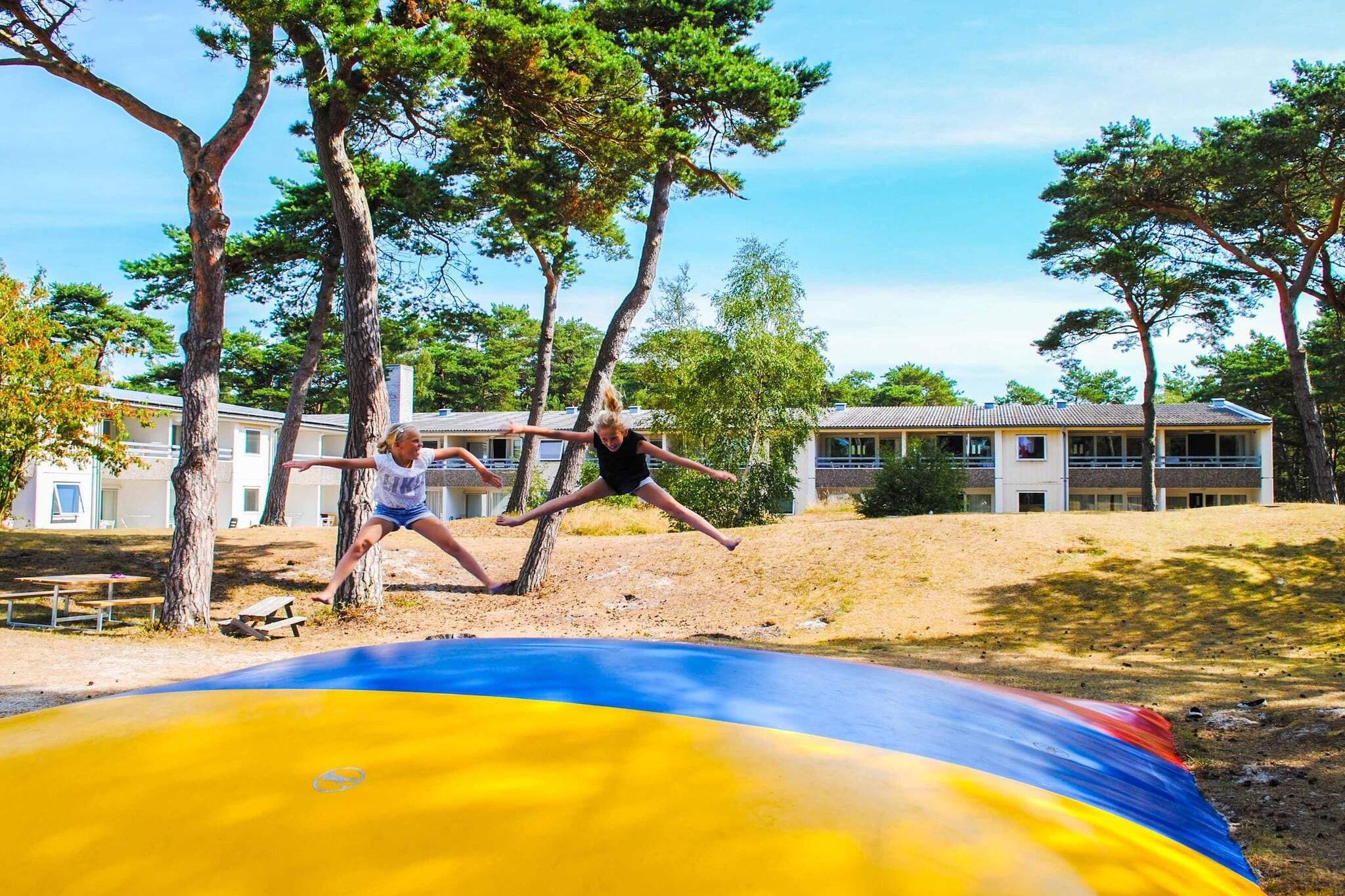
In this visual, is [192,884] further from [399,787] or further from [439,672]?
[439,672]

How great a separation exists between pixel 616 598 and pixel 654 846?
12560 millimetres

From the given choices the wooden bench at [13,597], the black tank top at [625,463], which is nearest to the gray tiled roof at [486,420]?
the wooden bench at [13,597]

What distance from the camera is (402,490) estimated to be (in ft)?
20.9

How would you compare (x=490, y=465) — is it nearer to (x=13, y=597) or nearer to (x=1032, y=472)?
(x=1032, y=472)

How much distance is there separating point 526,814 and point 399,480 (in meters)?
4.28

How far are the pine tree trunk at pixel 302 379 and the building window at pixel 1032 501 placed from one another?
95.1 feet

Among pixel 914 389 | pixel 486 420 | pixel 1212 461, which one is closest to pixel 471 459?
pixel 486 420

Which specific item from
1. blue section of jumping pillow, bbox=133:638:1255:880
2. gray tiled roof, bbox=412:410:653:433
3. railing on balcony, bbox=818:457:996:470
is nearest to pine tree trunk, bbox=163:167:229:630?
blue section of jumping pillow, bbox=133:638:1255:880

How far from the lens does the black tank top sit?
21.1 feet

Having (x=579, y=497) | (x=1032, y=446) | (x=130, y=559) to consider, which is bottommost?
(x=130, y=559)

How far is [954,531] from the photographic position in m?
16.8

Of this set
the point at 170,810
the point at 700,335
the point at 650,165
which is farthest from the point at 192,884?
the point at 700,335

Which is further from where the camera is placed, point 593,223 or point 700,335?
point 700,335

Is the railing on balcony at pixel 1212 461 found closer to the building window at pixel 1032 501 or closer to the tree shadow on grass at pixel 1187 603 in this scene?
the building window at pixel 1032 501
